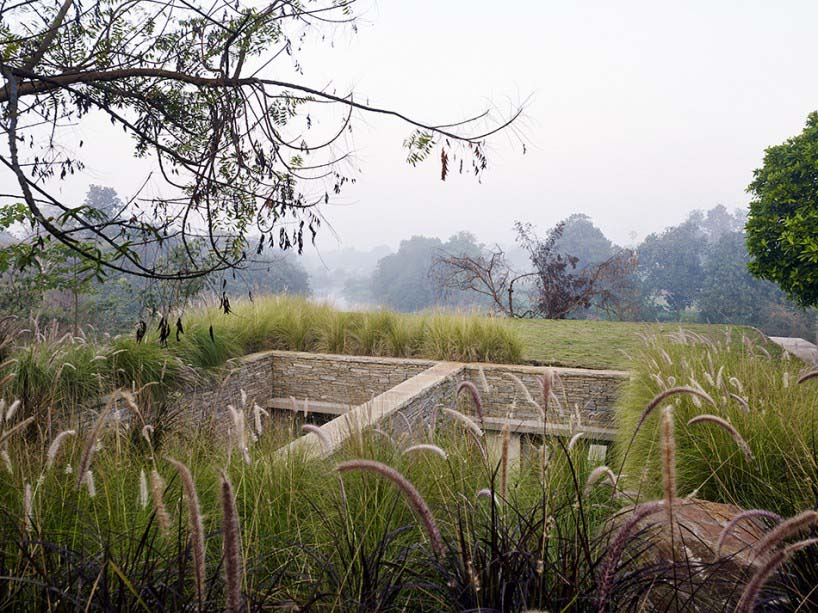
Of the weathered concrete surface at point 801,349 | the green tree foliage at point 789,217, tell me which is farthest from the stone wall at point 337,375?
the weathered concrete surface at point 801,349

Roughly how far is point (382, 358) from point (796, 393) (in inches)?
198

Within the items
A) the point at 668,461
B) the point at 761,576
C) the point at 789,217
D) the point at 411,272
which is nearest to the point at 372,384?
the point at 789,217

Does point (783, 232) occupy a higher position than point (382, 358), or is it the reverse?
point (783, 232)

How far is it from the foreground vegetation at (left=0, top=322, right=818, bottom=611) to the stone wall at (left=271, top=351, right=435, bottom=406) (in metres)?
3.94

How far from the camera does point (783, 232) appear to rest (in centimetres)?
708

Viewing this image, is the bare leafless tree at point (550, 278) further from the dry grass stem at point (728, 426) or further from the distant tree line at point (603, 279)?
the dry grass stem at point (728, 426)

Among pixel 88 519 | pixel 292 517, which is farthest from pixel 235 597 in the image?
pixel 292 517

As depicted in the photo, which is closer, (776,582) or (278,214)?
(776,582)

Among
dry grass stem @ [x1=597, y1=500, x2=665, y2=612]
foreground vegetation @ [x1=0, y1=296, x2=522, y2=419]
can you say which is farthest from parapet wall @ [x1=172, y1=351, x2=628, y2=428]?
dry grass stem @ [x1=597, y1=500, x2=665, y2=612]

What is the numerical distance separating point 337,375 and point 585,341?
163 inches

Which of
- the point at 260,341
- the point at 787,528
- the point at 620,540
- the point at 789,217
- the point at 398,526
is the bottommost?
the point at 260,341

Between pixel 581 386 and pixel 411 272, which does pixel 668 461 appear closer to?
pixel 581 386

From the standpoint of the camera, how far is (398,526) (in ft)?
6.89

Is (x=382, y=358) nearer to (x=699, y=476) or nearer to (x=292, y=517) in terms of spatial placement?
(x=699, y=476)
